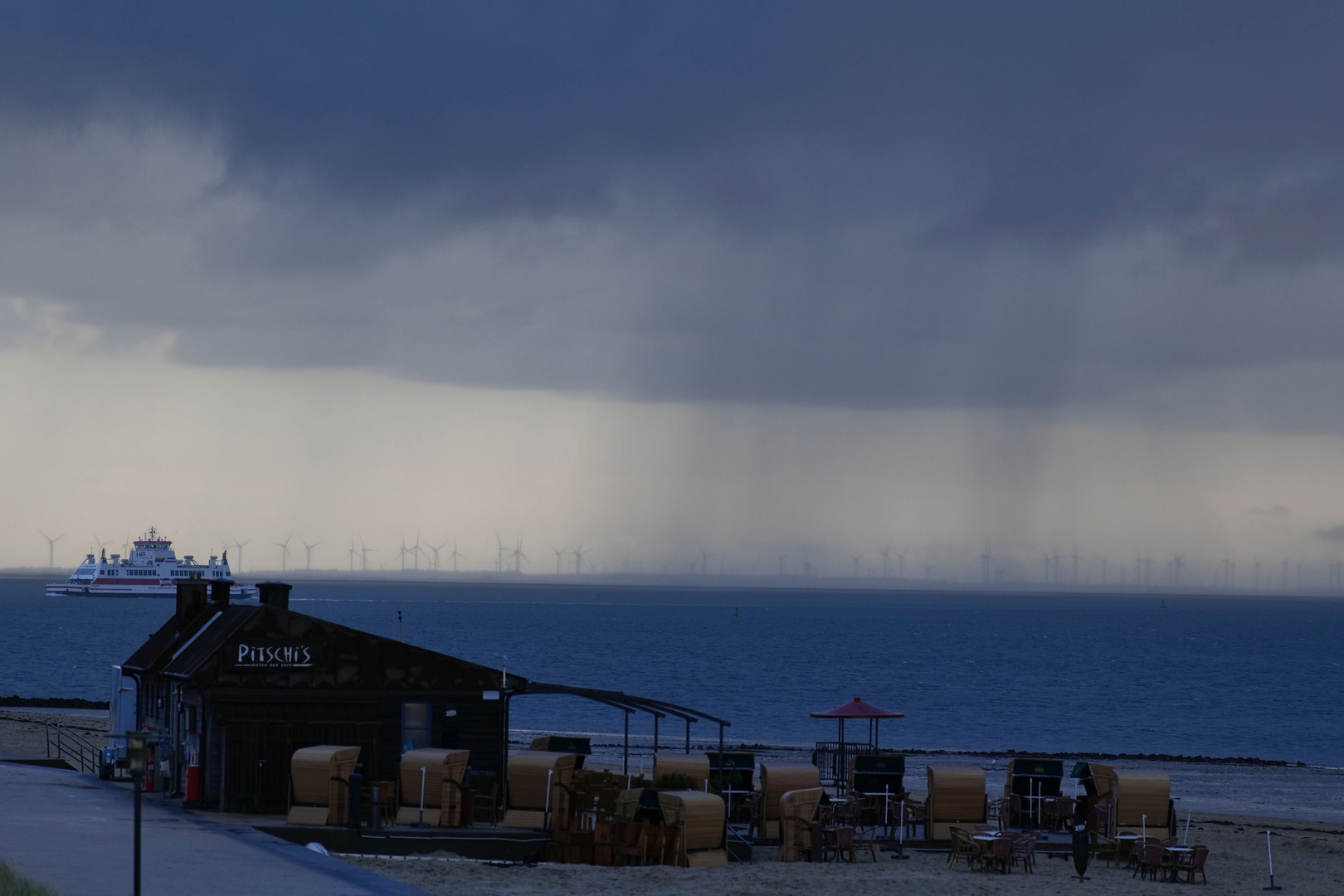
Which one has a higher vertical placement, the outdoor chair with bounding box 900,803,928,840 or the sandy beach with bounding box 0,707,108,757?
the outdoor chair with bounding box 900,803,928,840

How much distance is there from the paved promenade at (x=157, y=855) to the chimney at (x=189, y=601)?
16.6ft

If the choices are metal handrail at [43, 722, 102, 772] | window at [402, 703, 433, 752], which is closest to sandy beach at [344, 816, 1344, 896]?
window at [402, 703, 433, 752]

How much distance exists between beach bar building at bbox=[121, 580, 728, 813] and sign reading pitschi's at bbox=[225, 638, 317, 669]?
15mm

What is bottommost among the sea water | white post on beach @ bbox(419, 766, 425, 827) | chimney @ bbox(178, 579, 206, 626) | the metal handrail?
the sea water

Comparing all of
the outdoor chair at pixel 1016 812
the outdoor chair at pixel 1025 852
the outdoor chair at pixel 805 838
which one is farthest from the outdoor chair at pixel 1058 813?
the outdoor chair at pixel 805 838

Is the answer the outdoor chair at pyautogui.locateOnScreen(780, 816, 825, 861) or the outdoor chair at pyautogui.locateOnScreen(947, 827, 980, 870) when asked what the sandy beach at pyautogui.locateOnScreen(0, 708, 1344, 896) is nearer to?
the outdoor chair at pyautogui.locateOnScreen(947, 827, 980, 870)

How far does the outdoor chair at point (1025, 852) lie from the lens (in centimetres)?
2308

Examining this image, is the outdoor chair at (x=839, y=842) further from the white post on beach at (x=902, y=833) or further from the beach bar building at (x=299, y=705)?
the beach bar building at (x=299, y=705)

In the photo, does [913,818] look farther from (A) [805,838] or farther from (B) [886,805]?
(A) [805,838]

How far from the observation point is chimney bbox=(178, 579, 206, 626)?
29.2 meters

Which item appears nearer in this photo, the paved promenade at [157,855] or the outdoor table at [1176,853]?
the paved promenade at [157,855]

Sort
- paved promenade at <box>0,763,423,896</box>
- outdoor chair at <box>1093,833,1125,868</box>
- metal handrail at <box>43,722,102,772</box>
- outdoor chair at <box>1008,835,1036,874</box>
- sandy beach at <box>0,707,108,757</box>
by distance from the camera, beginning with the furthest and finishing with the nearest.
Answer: sandy beach at <box>0,707,108,757</box>, metal handrail at <box>43,722,102,772</box>, outdoor chair at <box>1093,833,1125,868</box>, outdoor chair at <box>1008,835,1036,874</box>, paved promenade at <box>0,763,423,896</box>

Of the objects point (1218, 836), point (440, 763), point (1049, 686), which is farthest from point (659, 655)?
point (440, 763)

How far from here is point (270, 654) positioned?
24953mm
